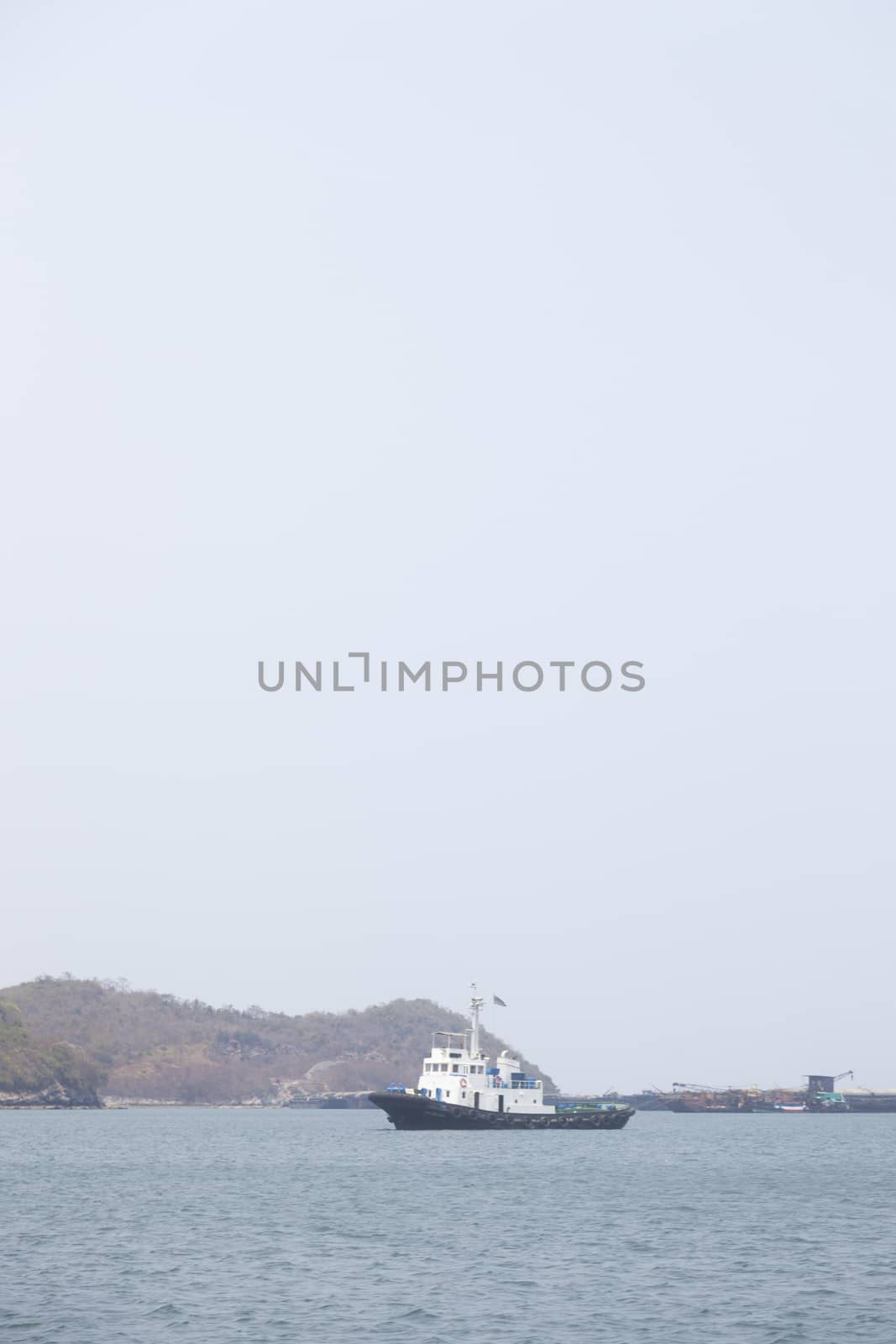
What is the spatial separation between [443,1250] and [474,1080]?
79.3m

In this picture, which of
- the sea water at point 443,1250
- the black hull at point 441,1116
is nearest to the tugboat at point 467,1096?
the black hull at point 441,1116

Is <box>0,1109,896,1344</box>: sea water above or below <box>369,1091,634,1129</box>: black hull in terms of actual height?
below

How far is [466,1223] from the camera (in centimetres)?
6300

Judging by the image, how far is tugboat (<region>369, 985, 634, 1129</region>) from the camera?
13112cm

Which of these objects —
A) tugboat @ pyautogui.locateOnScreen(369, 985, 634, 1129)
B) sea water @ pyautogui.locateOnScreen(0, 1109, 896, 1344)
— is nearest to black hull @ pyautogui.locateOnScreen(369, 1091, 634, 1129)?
tugboat @ pyautogui.locateOnScreen(369, 985, 634, 1129)

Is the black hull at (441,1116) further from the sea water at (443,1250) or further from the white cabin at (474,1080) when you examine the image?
the sea water at (443,1250)

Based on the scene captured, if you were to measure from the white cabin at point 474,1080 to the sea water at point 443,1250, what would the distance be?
23386 millimetres

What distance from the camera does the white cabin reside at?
13138cm

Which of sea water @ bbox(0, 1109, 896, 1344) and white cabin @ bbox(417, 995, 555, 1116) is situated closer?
sea water @ bbox(0, 1109, 896, 1344)

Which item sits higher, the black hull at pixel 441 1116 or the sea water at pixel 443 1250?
the black hull at pixel 441 1116

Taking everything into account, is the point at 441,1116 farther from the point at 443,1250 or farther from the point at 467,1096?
the point at 443,1250

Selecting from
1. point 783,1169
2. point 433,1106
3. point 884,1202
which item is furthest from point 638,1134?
point 884,1202

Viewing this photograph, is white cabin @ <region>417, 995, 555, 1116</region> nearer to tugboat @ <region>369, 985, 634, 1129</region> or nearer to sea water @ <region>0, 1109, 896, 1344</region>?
tugboat @ <region>369, 985, 634, 1129</region>

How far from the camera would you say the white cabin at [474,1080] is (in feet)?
431
